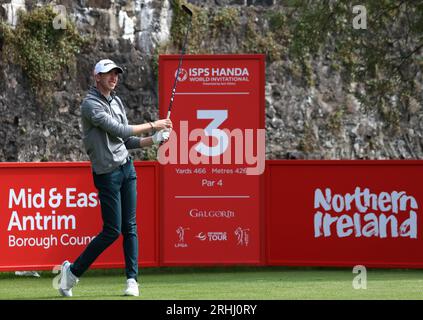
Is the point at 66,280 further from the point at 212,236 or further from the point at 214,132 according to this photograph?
the point at 214,132

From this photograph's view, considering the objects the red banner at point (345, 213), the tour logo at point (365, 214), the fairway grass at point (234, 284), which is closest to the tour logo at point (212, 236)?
the fairway grass at point (234, 284)

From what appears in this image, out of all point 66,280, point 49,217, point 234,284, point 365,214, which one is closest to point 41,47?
point 49,217

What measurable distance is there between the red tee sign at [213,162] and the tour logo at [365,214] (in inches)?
29.9

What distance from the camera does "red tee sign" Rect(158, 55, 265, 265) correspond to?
12.5 metres

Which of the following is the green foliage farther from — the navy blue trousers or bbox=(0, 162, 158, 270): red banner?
the navy blue trousers

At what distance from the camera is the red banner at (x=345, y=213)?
12.5 meters

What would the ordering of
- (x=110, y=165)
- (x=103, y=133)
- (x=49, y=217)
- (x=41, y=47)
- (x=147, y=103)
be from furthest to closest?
(x=147, y=103)
(x=41, y=47)
(x=49, y=217)
(x=103, y=133)
(x=110, y=165)

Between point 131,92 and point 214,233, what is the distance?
183 inches

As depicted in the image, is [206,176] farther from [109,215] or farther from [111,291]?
[109,215]

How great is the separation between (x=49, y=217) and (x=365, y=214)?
3502 millimetres

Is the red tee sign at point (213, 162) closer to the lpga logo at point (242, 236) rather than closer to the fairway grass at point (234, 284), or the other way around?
the lpga logo at point (242, 236)

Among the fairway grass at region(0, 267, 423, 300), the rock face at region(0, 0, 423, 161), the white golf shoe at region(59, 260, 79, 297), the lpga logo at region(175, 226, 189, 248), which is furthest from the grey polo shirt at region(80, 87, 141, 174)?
the rock face at region(0, 0, 423, 161)

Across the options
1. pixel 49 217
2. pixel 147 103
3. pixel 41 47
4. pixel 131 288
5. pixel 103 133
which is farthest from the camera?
pixel 147 103

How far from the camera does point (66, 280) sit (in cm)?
927
